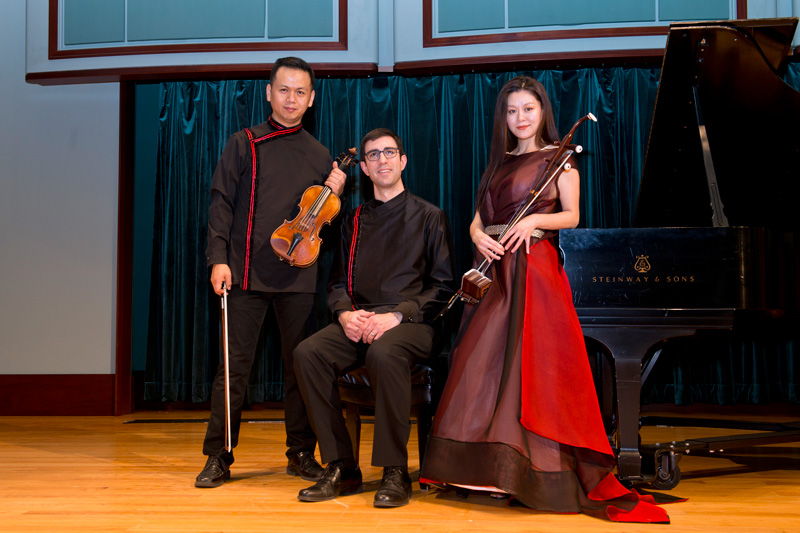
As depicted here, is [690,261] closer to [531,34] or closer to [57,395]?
[531,34]

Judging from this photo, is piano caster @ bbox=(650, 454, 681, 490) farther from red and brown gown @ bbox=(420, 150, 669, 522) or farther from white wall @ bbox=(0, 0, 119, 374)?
white wall @ bbox=(0, 0, 119, 374)

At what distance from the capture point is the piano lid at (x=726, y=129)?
95.3 inches

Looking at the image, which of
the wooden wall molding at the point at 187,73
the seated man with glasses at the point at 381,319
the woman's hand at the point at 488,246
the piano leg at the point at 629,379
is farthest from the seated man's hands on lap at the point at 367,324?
the wooden wall molding at the point at 187,73

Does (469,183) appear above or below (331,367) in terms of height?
above

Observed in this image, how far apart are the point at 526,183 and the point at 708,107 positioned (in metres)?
0.85

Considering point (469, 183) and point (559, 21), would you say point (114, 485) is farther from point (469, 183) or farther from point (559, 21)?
point (559, 21)

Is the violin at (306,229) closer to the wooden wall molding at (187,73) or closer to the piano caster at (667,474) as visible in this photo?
the piano caster at (667,474)

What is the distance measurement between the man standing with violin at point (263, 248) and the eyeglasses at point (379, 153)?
0.51 ft

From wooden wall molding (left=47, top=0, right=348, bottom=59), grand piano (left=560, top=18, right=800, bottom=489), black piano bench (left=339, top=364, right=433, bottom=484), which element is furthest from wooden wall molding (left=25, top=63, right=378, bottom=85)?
black piano bench (left=339, top=364, right=433, bottom=484)

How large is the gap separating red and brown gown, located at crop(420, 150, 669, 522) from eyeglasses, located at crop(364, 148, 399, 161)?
1.85 feet

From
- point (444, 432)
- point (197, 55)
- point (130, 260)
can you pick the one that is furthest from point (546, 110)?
point (130, 260)

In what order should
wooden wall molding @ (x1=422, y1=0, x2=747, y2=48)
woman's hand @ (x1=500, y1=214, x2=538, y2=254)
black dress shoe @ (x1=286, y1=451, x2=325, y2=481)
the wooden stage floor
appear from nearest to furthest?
the wooden stage floor → woman's hand @ (x1=500, y1=214, x2=538, y2=254) → black dress shoe @ (x1=286, y1=451, x2=325, y2=481) → wooden wall molding @ (x1=422, y1=0, x2=747, y2=48)

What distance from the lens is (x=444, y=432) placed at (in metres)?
2.38

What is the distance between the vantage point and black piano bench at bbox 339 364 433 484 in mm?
2539
